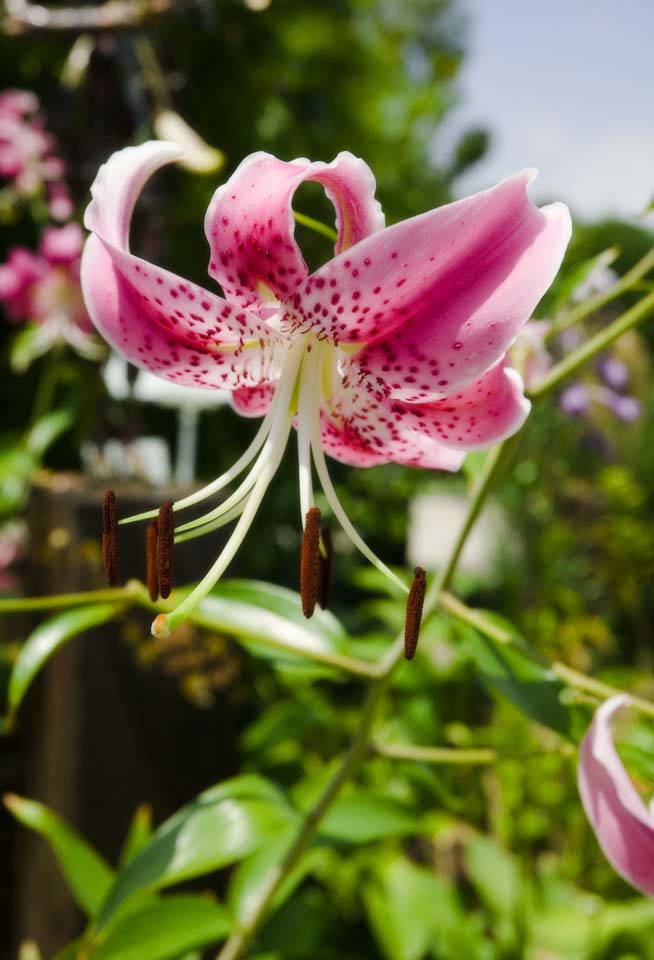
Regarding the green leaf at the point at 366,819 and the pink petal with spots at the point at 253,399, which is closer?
the pink petal with spots at the point at 253,399

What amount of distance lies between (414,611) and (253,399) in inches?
6.1

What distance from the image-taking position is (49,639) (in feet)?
1.88

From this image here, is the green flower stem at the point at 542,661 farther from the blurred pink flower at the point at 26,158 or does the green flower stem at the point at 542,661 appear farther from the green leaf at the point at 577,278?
the blurred pink flower at the point at 26,158

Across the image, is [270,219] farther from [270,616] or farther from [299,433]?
[270,616]

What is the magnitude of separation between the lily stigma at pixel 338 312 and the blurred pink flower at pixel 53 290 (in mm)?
950

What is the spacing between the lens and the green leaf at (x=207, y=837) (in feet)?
1.71

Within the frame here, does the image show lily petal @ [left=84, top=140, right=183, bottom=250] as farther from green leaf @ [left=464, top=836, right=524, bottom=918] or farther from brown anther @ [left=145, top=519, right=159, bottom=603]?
green leaf @ [left=464, top=836, right=524, bottom=918]

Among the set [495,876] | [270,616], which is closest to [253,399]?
[270,616]

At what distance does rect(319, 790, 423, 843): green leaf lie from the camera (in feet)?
2.10

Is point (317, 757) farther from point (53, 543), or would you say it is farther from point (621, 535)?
point (621, 535)

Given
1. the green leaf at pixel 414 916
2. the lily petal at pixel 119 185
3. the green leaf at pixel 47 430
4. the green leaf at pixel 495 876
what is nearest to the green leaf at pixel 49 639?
the lily petal at pixel 119 185

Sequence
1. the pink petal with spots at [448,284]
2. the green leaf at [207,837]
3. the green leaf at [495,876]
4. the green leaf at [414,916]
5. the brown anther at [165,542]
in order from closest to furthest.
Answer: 1. the pink petal with spots at [448,284]
2. the brown anther at [165,542]
3. the green leaf at [207,837]
4. the green leaf at [414,916]
5. the green leaf at [495,876]

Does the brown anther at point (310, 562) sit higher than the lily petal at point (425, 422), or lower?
lower

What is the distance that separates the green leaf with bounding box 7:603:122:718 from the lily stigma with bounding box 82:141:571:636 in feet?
0.55
